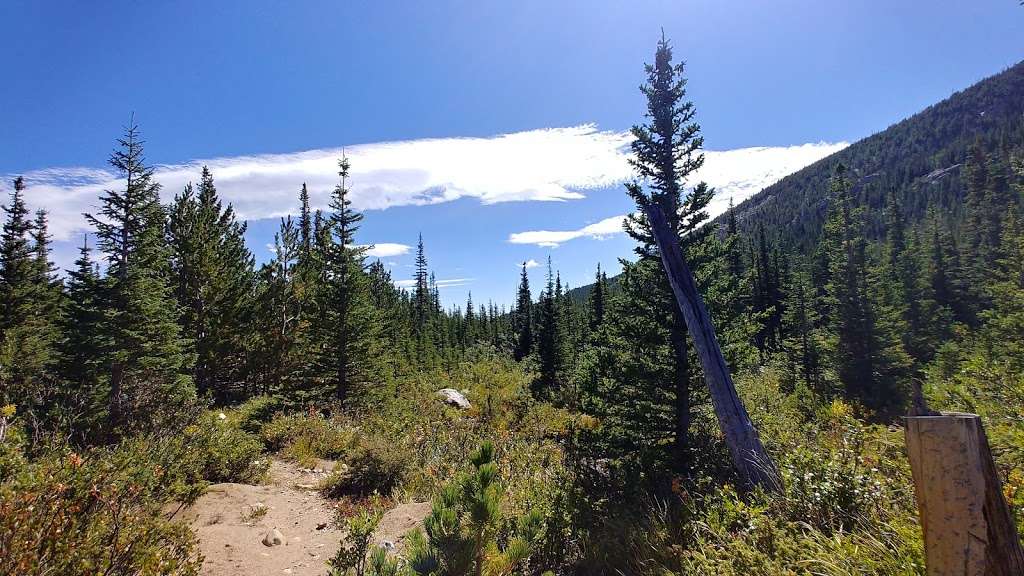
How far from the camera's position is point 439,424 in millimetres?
14805

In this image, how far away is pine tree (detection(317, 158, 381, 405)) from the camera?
55.1 feet

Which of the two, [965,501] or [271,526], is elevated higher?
[965,501]

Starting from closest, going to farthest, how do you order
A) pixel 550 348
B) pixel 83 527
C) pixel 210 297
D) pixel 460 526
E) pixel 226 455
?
pixel 83 527
pixel 460 526
pixel 226 455
pixel 210 297
pixel 550 348

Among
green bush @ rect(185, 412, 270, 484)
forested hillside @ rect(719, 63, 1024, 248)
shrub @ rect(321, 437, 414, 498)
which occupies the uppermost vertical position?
forested hillside @ rect(719, 63, 1024, 248)

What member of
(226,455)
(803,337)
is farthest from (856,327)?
(226,455)

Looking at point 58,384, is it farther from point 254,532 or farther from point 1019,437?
point 1019,437

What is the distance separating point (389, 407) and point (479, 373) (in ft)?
25.9

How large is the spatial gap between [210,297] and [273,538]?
17091 millimetres

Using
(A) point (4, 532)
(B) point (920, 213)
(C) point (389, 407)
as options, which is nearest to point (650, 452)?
(A) point (4, 532)

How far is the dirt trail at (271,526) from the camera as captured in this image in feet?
Result: 17.7

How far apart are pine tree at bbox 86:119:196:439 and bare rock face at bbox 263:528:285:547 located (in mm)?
6887

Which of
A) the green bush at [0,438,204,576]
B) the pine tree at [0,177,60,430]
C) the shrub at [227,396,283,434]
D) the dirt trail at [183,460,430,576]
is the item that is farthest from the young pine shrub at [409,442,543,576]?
the pine tree at [0,177,60,430]

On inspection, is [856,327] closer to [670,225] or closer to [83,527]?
[670,225]

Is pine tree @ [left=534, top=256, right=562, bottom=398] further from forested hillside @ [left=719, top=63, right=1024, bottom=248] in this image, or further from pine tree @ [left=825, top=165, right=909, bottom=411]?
forested hillside @ [left=719, top=63, right=1024, bottom=248]
